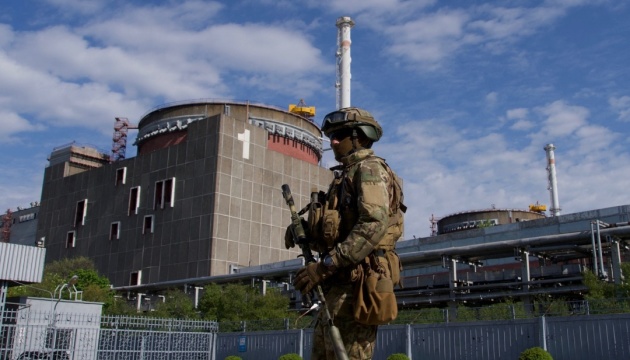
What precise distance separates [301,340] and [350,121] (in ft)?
70.8

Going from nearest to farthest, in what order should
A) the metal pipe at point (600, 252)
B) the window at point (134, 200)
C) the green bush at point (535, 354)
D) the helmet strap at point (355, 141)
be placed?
the helmet strap at point (355, 141)
the green bush at point (535, 354)
the metal pipe at point (600, 252)
the window at point (134, 200)

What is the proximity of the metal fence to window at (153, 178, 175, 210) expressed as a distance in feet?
118

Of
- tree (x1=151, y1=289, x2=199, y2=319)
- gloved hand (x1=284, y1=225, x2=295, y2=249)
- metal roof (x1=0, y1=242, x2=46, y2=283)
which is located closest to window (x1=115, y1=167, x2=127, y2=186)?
tree (x1=151, y1=289, x2=199, y2=319)

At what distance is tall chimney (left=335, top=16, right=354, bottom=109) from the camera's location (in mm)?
61188

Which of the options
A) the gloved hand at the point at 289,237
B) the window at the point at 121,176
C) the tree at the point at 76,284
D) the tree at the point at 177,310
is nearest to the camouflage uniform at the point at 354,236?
the gloved hand at the point at 289,237

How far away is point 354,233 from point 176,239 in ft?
193

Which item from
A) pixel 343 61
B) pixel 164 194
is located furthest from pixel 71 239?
pixel 343 61

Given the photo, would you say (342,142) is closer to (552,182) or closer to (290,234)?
(290,234)

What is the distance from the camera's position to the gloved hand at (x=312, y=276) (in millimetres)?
5184

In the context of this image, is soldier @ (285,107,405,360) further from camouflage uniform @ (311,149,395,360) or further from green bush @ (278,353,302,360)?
green bush @ (278,353,302,360)

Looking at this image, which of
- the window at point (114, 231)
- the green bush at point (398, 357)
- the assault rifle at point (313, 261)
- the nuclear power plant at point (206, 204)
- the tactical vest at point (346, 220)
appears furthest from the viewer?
the window at point (114, 231)

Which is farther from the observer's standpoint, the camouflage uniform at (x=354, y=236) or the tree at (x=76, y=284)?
the tree at (x=76, y=284)

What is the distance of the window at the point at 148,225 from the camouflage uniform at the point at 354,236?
202ft

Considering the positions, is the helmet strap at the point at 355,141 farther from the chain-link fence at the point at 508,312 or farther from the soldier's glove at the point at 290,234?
the chain-link fence at the point at 508,312
